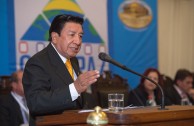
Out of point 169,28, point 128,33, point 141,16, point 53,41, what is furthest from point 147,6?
point 53,41

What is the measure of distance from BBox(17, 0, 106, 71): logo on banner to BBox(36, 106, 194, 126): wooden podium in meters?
2.36

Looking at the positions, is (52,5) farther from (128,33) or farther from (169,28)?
(169,28)

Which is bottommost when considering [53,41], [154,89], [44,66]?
[154,89]

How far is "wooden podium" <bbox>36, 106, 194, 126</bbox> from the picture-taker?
1.66m

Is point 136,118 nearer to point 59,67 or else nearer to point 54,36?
point 59,67

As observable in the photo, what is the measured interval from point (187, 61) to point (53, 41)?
15.0 feet

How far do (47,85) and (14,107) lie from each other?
1637 mm

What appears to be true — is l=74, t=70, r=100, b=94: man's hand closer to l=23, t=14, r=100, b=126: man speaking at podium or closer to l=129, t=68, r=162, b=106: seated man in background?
l=23, t=14, r=100, b=126: man speaking at podium

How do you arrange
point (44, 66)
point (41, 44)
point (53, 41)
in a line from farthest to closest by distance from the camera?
point (41, 44)
point (53, 41)
point (44, 66)

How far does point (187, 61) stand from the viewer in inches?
255

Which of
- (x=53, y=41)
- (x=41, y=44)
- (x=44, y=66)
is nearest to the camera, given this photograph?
(x=44, y=66)

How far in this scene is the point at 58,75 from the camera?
212cm

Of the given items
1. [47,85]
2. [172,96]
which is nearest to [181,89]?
[172,96]

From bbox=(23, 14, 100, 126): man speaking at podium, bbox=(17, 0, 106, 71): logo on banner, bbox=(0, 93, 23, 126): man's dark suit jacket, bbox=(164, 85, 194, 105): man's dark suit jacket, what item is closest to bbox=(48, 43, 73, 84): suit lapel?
bbox=(23, 14, 100, 126): man speaking at podium
